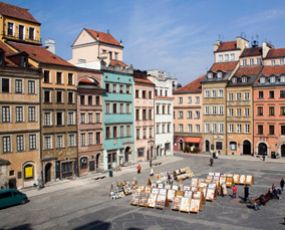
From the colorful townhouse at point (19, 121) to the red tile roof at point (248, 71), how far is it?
144 feet

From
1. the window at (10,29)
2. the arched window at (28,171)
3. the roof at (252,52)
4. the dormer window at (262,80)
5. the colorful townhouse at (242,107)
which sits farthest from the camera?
the roof at (252,52)

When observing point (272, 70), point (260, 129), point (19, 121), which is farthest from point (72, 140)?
point (272, 70)

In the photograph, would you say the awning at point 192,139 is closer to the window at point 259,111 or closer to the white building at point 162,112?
the white building at point 162,112

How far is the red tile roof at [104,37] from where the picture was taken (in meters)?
69.5

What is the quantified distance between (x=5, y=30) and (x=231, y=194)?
34.4 m

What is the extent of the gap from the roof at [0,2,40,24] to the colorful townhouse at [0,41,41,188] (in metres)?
6.92

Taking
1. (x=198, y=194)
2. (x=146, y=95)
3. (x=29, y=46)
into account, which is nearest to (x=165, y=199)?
(x=198, y=194)

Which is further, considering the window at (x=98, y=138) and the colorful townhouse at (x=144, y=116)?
the colorful townhouse at (x=144, y=116)

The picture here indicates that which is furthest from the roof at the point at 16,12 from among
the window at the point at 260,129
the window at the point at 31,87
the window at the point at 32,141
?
the window at the point at 260,129

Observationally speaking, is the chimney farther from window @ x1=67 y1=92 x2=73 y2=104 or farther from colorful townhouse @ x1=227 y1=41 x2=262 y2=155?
colorful townhouse @ x1=227 y1=41 x2=262 y2=155

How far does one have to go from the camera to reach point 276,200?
123 feet

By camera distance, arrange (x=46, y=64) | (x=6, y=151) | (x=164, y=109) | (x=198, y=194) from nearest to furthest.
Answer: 1. (x=198, y=194)
2. (x=6, y=151)
3. (x=46, y=64)
4. (x=164, y=109)

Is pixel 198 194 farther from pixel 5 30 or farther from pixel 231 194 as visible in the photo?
pixel 5 30

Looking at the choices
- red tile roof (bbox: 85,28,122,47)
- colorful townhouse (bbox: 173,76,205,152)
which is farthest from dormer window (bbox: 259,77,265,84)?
red tile roof (bbox: 85,28,122,47)
